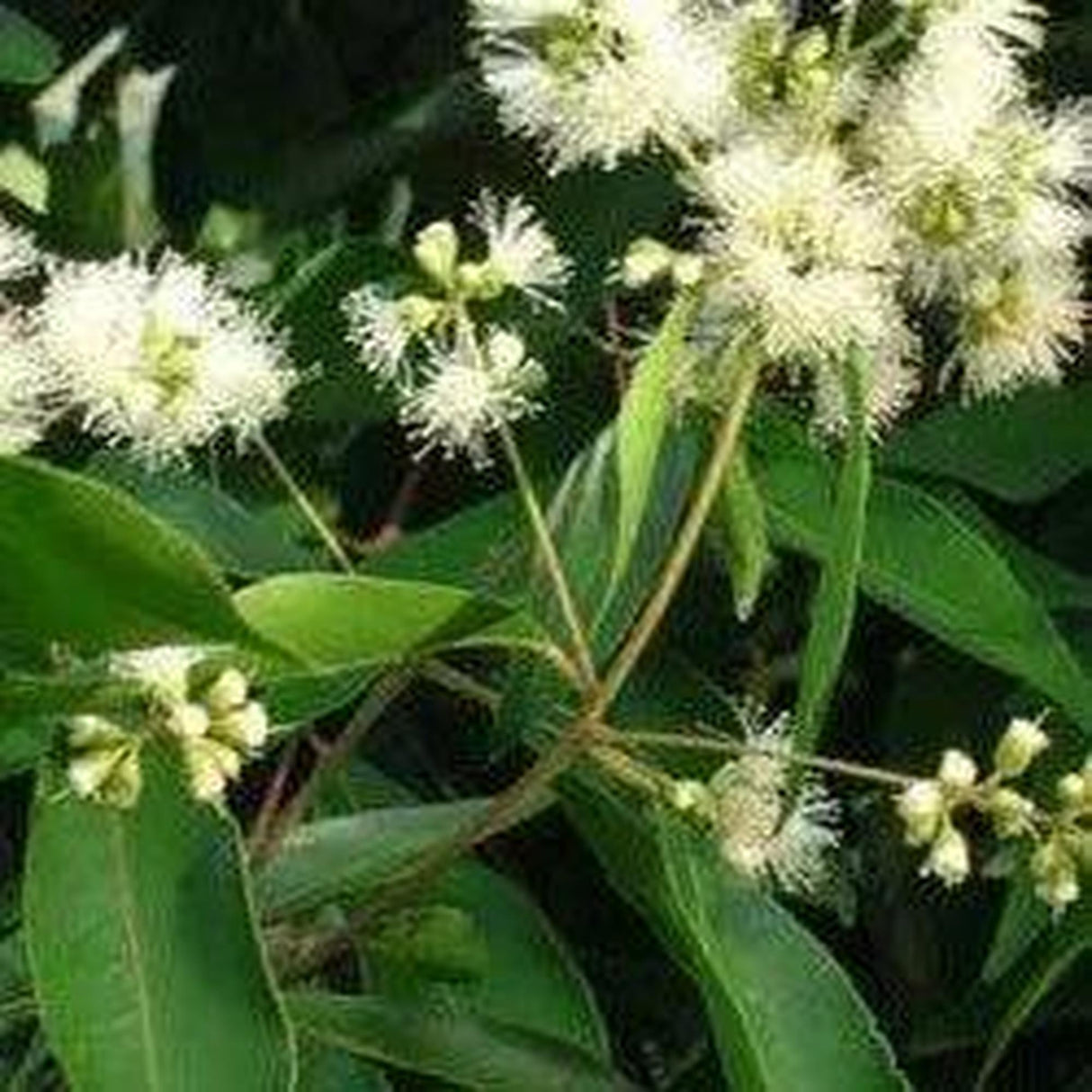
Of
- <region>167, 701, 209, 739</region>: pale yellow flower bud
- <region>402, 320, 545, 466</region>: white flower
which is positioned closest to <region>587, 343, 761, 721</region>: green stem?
<region>402, 320, 545, 466</region>: white flower

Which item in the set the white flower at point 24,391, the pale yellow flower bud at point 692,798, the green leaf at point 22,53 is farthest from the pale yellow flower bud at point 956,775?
the green leaf at point 22,53

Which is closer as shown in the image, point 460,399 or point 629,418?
point 629,418

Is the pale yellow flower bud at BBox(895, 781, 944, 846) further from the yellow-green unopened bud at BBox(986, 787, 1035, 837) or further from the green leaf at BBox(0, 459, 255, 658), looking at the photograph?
the green leaf at BBox(0, 459, 255, 658)

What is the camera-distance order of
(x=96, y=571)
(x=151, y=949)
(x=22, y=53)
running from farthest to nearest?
(x=22, y=53) → (x=151, y=949) → (x=96, y=571)

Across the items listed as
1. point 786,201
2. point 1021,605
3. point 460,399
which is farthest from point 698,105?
point 1021,605

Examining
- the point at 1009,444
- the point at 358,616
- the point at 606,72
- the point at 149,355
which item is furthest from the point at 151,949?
the point at 1009,444

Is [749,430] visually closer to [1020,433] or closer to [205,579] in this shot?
[1020,433]

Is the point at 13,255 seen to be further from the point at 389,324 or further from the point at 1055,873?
the point at 1055,873
